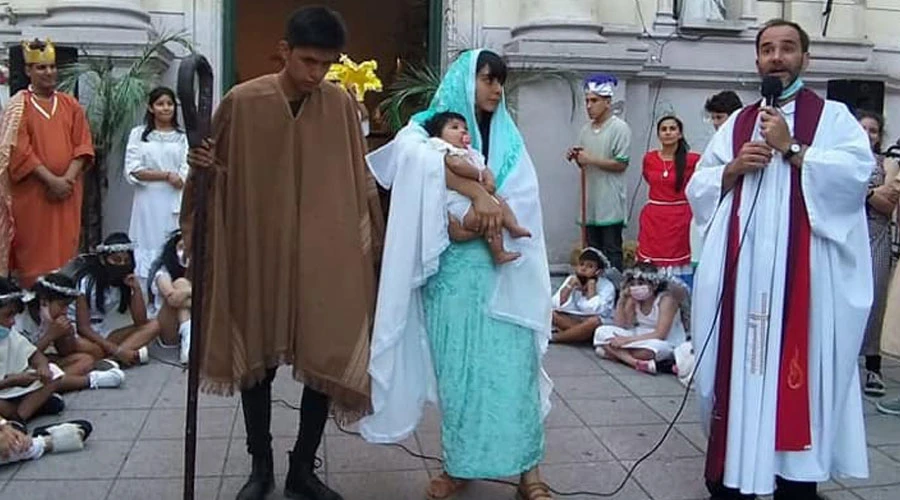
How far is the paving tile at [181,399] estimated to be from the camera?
5.71 m

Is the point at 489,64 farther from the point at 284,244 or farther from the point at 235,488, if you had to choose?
the point at 235,488

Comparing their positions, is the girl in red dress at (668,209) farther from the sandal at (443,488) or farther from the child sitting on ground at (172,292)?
the sandal at (443,488)

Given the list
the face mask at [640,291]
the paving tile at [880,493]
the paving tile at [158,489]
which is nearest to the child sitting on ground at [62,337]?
the paving tile at [158,489]

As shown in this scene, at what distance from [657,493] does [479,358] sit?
3.61 feet

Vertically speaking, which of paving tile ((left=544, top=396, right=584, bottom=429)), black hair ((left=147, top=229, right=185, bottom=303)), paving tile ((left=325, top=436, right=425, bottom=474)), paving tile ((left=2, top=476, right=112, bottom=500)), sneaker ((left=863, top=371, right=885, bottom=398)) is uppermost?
black hair ((left=147, top=229, right=185, bottom=303))

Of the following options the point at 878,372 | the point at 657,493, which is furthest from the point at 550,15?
the point at 657,493

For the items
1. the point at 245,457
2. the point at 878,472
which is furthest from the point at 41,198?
the point at 878,472

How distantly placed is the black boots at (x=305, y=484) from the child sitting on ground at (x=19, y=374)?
5.57 ft

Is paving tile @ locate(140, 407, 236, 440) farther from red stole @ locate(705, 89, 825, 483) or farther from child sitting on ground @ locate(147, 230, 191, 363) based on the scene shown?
red stole @ locate(705, 89, 825, 483)

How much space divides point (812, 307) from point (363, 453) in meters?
2.17

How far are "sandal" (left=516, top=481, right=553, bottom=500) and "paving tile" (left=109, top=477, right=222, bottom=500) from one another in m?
1.30

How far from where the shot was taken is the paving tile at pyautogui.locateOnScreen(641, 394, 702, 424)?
18.3 ft

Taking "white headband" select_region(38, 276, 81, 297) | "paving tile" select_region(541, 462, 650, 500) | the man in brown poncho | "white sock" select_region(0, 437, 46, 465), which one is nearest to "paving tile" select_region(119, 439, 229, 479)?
"white sock" select_region(0, 437, 46, 465)

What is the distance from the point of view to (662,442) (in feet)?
16.8
